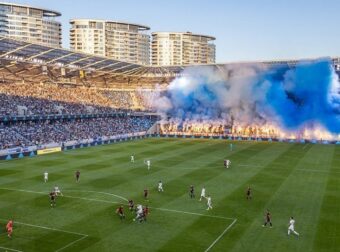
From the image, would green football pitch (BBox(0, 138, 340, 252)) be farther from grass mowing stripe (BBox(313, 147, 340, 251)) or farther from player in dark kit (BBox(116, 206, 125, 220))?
player in dark kit (BBox(116, 206, 125, 220))

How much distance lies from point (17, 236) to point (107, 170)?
20.9m

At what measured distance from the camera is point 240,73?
7994cm

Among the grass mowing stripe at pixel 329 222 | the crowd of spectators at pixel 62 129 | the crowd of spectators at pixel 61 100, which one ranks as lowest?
the grass mowing stripe at pixel 329 222

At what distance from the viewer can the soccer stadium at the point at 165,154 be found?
2408 centimetres

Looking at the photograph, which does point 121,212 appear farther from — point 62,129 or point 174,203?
point 62,129

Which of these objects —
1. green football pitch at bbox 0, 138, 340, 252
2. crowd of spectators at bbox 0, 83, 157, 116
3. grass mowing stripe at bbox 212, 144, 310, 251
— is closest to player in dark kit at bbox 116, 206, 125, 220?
green football pitch at bbox 0, 138, 340, 252

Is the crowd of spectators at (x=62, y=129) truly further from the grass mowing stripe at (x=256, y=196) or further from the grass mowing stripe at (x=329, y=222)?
the grass mowing stripe at (x=329, y=222)

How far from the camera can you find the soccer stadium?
24078mm

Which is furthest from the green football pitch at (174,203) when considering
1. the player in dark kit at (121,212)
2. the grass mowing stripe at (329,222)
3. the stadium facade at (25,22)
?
the stadium facade at (25,22)

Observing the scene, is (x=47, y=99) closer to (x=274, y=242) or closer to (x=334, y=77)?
(x=334, y=77)

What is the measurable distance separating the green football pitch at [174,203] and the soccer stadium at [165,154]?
0.14 meters

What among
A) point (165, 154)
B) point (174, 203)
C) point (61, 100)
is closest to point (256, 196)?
point (174, 203)

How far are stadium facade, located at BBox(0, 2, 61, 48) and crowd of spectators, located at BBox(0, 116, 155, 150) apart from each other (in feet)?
331

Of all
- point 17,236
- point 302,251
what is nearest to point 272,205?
point 302,251
